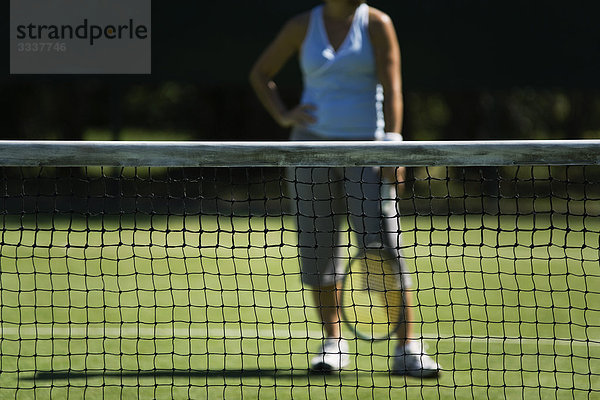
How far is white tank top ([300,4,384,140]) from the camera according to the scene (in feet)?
14.7

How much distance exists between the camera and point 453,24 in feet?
33.4

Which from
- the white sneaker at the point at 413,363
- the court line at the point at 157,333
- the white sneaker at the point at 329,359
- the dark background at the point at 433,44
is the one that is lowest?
the dark background at the point at 433,44

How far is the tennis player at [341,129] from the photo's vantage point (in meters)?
4.43

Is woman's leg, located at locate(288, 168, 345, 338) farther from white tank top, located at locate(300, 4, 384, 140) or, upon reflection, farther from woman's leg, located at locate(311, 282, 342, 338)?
white tank top, located at locate(300, 4, 384, 140)

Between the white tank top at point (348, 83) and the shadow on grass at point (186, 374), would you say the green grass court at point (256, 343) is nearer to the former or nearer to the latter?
the shadow on grass at point (186, 374)

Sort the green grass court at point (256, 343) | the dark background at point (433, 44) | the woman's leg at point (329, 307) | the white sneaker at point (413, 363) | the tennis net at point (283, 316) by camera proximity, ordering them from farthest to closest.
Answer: the dark background at point (433, 44) → the woman's leg at point (329, 307) → the white sneaker at point (413, 363) → the green grass court at point (256, 343) → the tennis net at point (283, 316)

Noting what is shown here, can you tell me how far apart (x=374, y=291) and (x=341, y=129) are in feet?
Answer: 2.32

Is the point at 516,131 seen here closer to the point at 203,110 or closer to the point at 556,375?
the point at 203,110

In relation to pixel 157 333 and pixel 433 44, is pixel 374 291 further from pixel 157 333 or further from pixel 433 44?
pixel 433 44

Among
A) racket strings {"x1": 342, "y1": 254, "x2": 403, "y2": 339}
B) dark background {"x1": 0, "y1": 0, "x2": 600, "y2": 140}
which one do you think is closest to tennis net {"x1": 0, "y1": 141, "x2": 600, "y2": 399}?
racket strings {"x1": 342, "y1": 254, "x2": 403, "y2": 339}

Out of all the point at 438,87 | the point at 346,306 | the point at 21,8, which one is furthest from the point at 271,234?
the point at 346,306

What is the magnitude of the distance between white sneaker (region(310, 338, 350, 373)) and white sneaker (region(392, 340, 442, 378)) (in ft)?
0.72

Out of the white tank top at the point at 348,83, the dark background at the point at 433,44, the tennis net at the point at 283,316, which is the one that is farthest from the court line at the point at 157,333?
the dark background at the point at 433,44

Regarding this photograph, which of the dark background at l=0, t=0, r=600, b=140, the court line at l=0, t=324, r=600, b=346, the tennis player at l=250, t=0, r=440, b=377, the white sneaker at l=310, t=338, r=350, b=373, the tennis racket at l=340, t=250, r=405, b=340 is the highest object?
the tennis player at l=250, t=0, r=440, b=377
